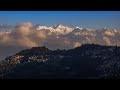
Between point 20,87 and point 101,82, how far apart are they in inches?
37.4

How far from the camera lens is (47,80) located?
8.71 ft
